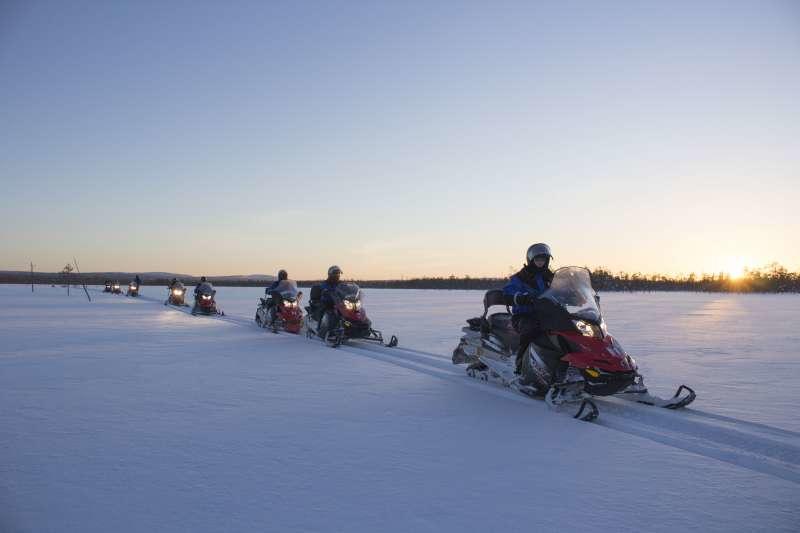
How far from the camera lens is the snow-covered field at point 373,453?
280cm

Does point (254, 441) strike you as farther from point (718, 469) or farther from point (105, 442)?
point (718, 469)

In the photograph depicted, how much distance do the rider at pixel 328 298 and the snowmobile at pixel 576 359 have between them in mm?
5497

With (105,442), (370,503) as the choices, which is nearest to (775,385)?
(370,503)

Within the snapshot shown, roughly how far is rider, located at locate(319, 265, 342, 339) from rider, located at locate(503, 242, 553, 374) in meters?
5.67

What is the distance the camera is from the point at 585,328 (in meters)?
5.30

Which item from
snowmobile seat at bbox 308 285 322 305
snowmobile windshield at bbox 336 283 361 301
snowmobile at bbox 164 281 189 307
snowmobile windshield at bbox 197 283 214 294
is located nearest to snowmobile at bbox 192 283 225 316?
snowmobile windshield at bbox 197 283 214 294

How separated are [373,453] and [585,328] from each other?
271cm

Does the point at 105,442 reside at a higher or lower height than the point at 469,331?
lower

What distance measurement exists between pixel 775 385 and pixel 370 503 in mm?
6252

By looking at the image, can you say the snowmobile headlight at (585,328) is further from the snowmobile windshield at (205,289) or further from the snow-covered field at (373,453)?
the snowmobile windshield at (205,289)

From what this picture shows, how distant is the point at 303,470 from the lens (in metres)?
3.43

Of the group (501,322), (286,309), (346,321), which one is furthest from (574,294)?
(286,309)

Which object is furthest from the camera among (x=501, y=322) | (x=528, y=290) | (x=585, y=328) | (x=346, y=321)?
(x=346, y=321)

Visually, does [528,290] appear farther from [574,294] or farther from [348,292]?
[348,292]
